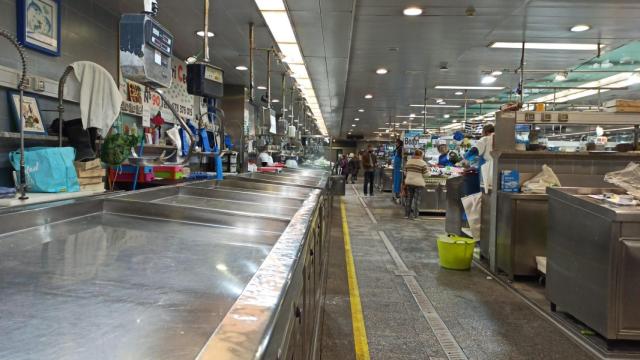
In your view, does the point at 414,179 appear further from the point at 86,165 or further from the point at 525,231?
the point at 86,165

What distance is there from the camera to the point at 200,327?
824mm

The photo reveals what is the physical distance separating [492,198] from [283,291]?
4176 millimetres

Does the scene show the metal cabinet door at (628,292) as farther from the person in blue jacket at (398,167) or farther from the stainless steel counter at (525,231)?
the person in blue jacket at (398,167)

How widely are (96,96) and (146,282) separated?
360 cm

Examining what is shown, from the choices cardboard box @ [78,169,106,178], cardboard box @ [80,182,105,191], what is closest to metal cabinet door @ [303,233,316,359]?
cardboard box @ [80,182,105,191]

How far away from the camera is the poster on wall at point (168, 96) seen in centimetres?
604

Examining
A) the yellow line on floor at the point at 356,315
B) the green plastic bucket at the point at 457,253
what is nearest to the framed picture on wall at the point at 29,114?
the yellow line on floor at the point at 356,315

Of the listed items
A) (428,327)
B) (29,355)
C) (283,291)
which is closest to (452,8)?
(428,327)

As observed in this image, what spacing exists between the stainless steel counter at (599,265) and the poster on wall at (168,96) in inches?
189

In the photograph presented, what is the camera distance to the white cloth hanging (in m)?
3.96

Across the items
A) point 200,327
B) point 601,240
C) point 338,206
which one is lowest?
point 338,206

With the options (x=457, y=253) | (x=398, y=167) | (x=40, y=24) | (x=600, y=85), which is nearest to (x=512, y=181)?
(x=457, y=253)

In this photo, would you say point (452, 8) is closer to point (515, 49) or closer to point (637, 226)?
point (515, 49)

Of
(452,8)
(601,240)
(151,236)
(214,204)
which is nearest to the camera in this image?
(151,236)
